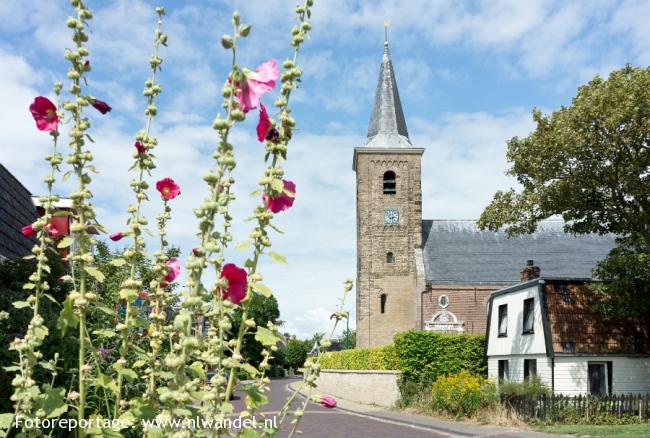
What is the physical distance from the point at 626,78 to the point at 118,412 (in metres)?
21.6

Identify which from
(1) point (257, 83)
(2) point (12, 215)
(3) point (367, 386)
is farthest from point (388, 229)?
(1) point (257, 83)

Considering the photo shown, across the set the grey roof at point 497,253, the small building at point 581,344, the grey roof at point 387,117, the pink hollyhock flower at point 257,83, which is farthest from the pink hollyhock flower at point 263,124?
the grey roof at point 387,117

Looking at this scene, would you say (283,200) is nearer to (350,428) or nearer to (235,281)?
(235,281)

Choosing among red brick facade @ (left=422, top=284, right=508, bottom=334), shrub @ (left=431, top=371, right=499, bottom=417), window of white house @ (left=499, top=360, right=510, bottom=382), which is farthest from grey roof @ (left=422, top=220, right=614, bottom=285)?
shrub @ (left=431, top=371, right=499, bottom=417)

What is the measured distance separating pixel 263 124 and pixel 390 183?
45763 mm

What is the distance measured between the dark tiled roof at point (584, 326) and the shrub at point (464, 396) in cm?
312

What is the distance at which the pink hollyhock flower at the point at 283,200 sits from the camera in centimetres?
273

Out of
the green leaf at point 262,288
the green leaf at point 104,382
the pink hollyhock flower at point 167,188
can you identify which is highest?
the pink hollyhock flower at point 167,188

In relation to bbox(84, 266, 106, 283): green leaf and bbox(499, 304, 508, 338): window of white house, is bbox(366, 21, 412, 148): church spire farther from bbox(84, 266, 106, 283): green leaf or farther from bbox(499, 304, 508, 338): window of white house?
bbox(84, 266, 106, 283): green leaf

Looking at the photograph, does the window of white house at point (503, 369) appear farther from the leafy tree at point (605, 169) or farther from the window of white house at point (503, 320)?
the leafy tree at point (605, 169)

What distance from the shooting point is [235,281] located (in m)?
2.58

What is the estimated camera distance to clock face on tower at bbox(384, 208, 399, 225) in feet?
154

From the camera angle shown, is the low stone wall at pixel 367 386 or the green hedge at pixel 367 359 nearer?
the low stone wall at pixel 367 386

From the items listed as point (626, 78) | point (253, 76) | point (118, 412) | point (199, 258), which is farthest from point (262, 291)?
point (626, 78)
